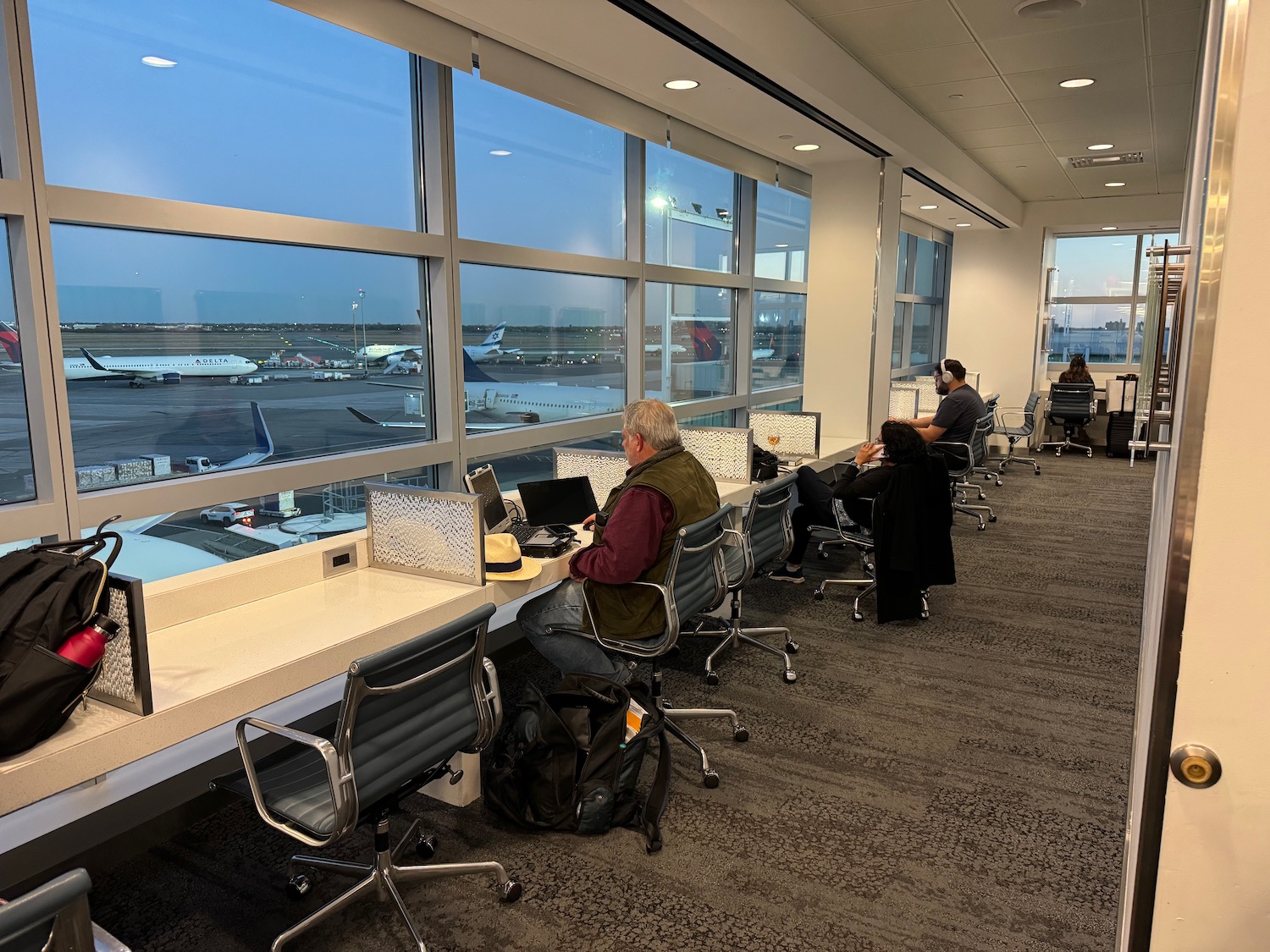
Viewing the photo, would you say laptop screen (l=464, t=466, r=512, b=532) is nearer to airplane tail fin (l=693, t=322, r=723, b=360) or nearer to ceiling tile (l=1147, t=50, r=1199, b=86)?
airplane tail fin (l=693, t=322, r=723, b=360)

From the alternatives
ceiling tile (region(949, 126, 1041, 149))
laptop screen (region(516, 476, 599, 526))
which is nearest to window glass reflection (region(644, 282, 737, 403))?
laptop screen (region(516, 476, 599, 526))

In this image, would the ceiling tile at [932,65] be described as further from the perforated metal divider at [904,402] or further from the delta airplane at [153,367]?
the delta airplane at [153,367]

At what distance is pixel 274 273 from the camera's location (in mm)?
3566

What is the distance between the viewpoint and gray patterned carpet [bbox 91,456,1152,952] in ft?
7.19

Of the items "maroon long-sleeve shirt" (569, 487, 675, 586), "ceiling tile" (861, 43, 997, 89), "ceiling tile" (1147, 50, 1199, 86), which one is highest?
"ceiling tile" (861, 43, 997, 89)

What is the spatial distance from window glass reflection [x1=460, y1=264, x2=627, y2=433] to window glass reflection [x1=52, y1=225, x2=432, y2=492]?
0.33 meters

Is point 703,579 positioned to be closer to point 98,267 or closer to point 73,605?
point 73,605

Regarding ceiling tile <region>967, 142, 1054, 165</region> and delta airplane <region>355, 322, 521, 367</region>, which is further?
ceiling tile <region>967, 142, 1054, 165</region>

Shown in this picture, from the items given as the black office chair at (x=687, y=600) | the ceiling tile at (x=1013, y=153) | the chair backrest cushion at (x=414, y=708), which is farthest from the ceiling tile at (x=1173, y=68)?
the chair backrest cushion at (x=414, y=708)

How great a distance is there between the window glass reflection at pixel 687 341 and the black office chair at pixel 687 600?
9.37 ft

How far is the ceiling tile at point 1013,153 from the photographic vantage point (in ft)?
24.5

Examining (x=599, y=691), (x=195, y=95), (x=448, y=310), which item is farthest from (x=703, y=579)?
(x=195, y=95)

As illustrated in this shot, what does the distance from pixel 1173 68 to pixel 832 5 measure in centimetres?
235

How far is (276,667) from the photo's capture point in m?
2.16
